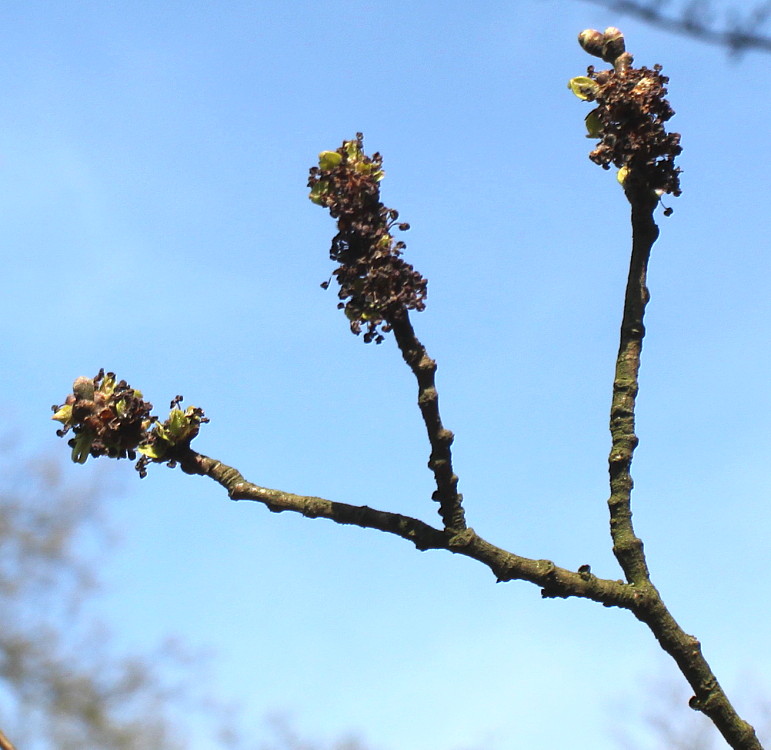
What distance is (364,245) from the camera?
1.53 meters

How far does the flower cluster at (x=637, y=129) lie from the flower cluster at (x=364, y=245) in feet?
1.61

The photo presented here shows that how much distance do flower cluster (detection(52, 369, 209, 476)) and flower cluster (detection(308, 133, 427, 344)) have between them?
44 cm

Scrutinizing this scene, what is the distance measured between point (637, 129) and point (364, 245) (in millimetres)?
621

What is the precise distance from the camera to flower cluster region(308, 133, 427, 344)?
150 cm

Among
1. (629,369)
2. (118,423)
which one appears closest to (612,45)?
(629,369)

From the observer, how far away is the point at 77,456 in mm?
1725

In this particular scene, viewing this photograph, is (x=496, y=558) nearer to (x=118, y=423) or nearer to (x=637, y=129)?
(x=118, y=423)

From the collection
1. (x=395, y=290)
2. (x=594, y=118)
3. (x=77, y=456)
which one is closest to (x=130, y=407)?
(x=77, y=456)

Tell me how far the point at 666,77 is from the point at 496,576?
1006mm

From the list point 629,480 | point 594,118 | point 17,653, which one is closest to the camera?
point 629,480

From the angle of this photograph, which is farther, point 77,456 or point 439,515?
point 77,456

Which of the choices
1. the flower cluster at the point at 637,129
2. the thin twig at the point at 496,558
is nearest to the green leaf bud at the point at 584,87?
the flower cluster at the point at 637,129

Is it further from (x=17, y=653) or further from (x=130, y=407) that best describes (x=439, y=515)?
(x=17, y=653)

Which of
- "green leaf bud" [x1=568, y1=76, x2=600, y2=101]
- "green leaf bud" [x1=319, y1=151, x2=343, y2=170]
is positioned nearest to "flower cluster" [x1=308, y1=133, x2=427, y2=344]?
"green leaf bud" [x1=319, y1=151, x2=343, y2=170]
